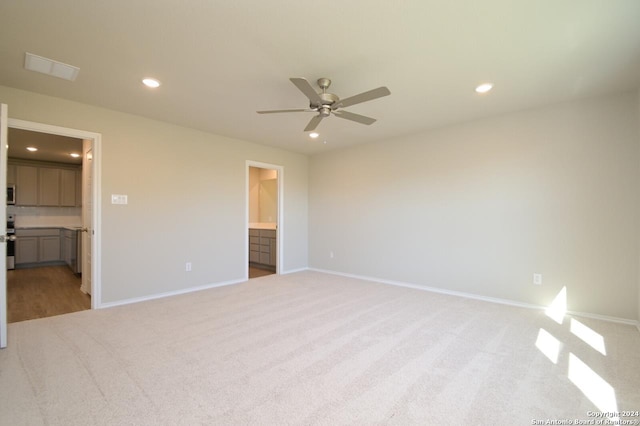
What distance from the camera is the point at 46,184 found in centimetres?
638

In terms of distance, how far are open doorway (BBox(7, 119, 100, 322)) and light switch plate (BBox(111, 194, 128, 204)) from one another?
33.4 inches

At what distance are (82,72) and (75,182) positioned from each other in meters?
5.52

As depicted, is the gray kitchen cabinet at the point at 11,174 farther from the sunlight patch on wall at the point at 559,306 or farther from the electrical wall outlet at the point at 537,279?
the sunlight patch on wall at the point at 559,306

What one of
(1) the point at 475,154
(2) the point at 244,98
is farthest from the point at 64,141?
(1) the point at 475,154

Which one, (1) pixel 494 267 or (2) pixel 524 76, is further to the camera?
(1) pixel 494 267

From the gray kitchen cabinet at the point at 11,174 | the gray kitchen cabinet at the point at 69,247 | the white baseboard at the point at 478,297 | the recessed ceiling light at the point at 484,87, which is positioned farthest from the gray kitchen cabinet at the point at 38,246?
the recessed ceiling light at the point at 484,87

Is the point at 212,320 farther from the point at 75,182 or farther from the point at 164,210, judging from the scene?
the point at 75,182

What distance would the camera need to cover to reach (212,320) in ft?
10.1

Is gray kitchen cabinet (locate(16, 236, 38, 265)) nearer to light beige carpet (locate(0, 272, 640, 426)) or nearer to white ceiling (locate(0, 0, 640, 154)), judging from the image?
light beige carpet (locate(0, 272, 640, 426))

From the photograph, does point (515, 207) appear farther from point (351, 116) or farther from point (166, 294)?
point (166, 294)

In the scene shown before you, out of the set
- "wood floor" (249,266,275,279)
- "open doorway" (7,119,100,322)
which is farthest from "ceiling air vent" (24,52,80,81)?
"wood floor" (249,266,275,279)

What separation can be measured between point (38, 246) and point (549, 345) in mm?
8943

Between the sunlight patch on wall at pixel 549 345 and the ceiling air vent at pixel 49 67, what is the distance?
475 cm

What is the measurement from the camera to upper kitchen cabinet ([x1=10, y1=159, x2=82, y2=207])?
6098 mm
